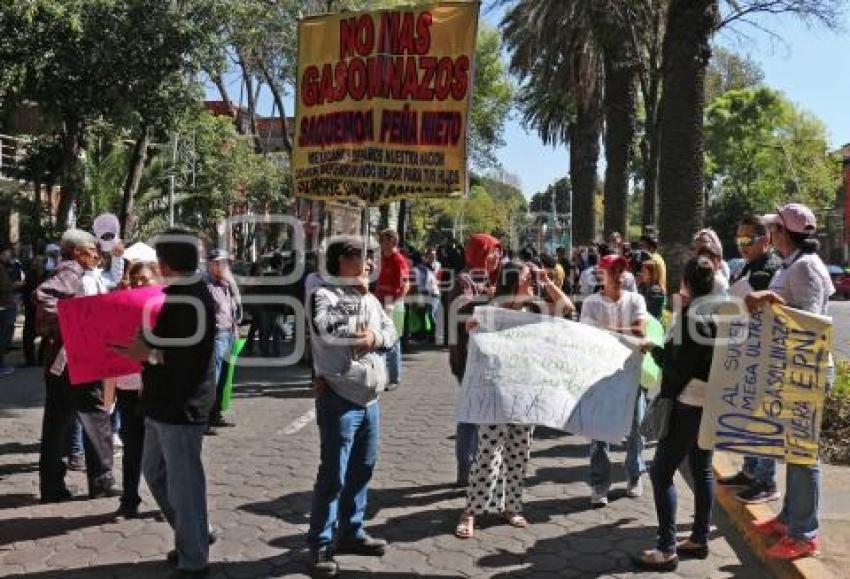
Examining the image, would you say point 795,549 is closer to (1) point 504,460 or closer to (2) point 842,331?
(1) point 504,460

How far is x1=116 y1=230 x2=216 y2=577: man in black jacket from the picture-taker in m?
4.62

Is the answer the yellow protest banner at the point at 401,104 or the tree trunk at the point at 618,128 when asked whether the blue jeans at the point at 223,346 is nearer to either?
the yellow protest banner at the point at 401,104

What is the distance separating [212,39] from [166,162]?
48.6 feet

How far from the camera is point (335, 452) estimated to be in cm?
478

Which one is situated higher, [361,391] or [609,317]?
[609,317]

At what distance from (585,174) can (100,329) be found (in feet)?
69.3

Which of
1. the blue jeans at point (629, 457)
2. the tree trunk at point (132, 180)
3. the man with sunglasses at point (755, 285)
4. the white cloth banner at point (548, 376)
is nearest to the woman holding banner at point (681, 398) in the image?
the white cloth banner at point (548, 376)

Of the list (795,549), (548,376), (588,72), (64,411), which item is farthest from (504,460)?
(588,72)

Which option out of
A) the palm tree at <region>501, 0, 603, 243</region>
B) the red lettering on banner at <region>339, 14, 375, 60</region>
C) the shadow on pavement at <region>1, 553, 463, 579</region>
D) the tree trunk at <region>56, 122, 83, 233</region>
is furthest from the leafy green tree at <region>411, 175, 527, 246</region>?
the shadow on pavement at <region>1, 553, 463, 579</region>

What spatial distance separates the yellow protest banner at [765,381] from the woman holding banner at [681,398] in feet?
0.25

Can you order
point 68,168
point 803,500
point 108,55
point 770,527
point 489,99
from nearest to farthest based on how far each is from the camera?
point 803,500 → point 770,527 → point 108,55 → point 68,168 → point 489,99

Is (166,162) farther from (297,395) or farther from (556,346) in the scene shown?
(556,346)

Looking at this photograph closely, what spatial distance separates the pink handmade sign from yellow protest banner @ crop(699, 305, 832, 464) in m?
3.19

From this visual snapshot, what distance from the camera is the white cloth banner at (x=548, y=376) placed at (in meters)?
5.39
